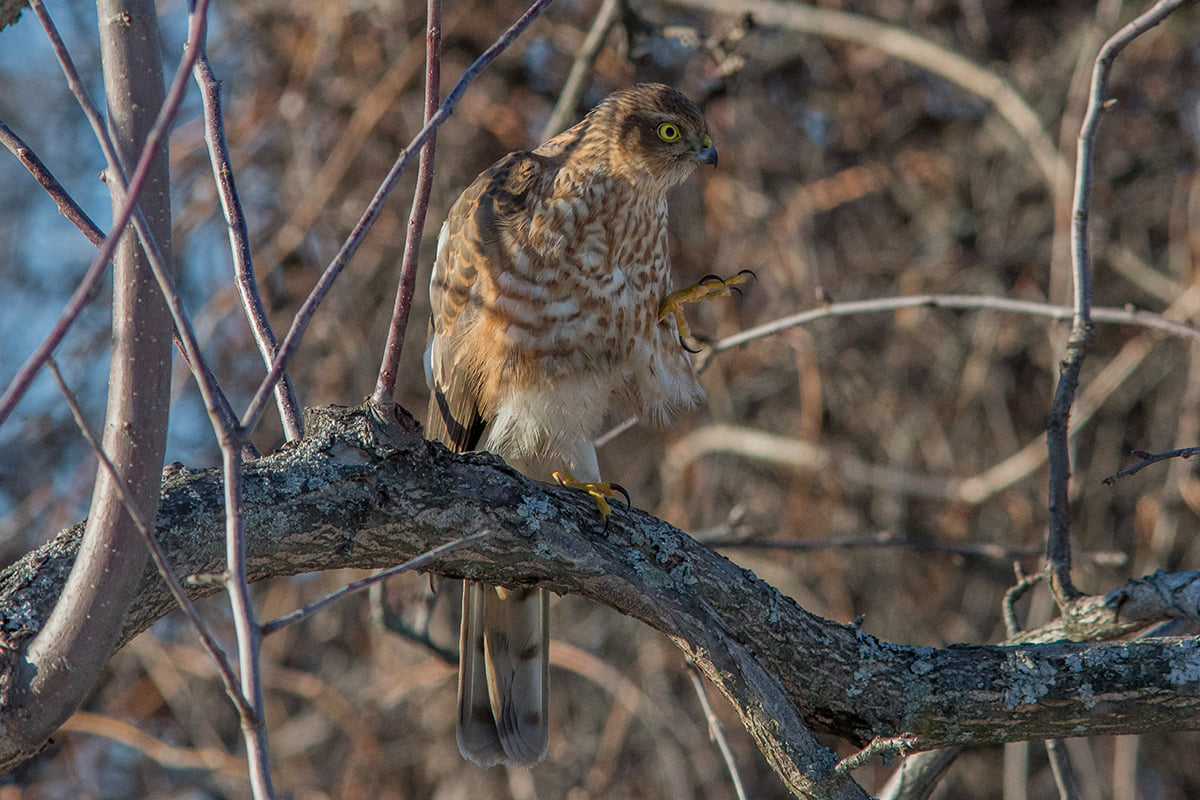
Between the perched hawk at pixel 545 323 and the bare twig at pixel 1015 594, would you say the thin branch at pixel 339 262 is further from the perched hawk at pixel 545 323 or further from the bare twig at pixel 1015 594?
the bare twig at pixel 1015 594

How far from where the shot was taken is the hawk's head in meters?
3.02

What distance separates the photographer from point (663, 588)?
2088mm

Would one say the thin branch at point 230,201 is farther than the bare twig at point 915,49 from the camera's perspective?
No

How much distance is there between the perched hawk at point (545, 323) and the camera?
2861 mm

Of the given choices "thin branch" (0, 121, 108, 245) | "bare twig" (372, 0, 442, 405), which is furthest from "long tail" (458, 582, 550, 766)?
A: "thin branch" (0, 121, 108, 245)

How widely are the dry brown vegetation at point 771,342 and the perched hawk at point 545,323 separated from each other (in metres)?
1.49

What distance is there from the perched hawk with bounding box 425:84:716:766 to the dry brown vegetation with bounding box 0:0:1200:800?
1489mm

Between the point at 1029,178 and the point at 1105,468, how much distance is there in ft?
4.46

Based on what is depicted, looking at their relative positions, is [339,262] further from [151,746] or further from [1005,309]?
[151,746]

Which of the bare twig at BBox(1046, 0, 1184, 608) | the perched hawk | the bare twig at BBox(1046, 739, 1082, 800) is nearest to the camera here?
the bare twig at BBox(1046, 0, 1184, 608)

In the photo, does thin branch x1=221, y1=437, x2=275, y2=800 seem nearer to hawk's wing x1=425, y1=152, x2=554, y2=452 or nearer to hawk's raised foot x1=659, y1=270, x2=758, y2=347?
hawk's wing x1=425, y1=152, x2=554, y2=452

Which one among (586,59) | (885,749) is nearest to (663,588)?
(885,749)

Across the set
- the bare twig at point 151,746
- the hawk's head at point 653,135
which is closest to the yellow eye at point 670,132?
the hawk's head at point 653,135

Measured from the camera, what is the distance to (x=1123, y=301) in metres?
4.75
